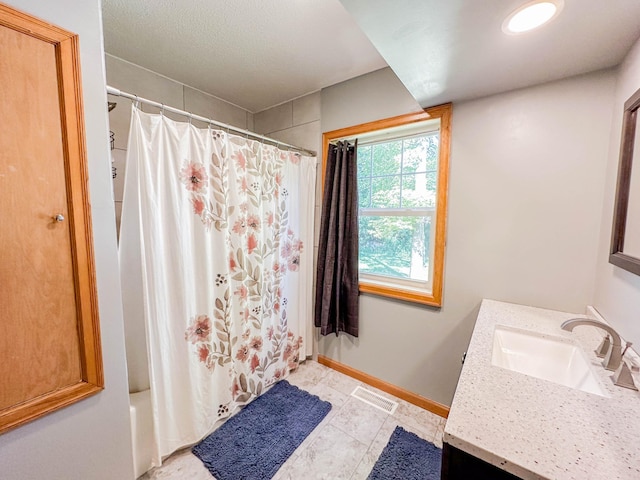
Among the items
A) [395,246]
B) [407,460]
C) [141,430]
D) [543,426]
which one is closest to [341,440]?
[407,460]

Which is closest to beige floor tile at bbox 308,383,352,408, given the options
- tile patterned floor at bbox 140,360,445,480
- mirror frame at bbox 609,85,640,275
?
tile patterned floor at bbox 140,360,445,480

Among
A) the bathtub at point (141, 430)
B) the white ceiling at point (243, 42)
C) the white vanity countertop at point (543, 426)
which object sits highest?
the white ceiling at point (243, 42)

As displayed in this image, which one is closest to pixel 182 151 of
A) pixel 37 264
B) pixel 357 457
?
pixel 37 264

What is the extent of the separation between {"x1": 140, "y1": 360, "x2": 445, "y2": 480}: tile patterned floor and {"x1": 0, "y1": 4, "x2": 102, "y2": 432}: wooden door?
92 cm

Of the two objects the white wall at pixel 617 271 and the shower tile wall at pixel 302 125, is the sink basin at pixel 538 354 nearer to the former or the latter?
the white wall at pixel 617 271

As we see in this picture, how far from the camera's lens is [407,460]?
139cm

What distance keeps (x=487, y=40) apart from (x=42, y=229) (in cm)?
171

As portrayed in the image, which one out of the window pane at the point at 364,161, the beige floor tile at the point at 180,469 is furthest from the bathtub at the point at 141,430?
the window pane at the point at 364,161

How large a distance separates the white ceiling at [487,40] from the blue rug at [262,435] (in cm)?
212

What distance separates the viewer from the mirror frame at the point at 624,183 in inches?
37.7

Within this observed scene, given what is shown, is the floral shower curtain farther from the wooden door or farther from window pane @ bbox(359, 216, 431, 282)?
window pane @ bbox(359, 216, 431, 282)

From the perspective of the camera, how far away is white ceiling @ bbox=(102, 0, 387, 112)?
130 centimetres

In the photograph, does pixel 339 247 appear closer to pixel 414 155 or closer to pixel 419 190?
pixel 419 190

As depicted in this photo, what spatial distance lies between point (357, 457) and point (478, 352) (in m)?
1.00
